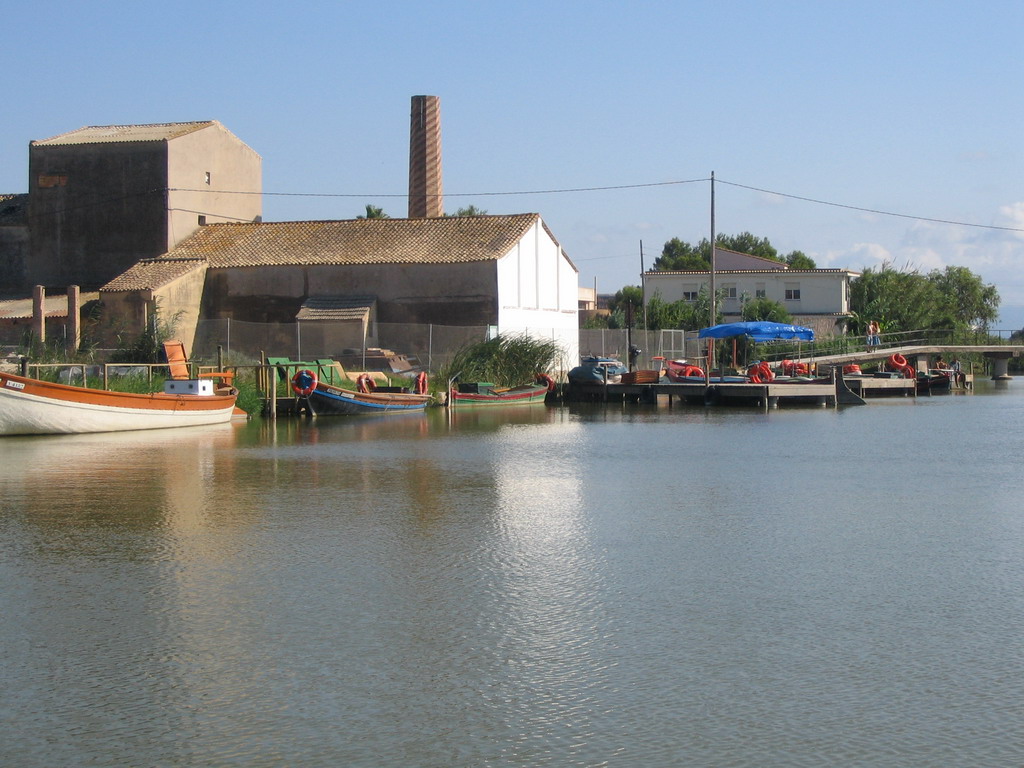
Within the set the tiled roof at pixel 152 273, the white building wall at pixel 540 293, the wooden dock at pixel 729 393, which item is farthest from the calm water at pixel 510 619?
the white building wall at pixel 540 293

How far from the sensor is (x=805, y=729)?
6758 millimetres

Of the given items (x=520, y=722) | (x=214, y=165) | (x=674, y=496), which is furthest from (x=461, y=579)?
(x=214, y=165)

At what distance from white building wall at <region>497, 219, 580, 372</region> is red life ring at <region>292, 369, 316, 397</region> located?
14402 millimetres

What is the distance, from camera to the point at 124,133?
52.2 meters

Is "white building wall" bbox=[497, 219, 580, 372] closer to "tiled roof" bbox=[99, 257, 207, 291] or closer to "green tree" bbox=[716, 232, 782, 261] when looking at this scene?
"tiled roof" bbox=[99, 257, 207, 291]

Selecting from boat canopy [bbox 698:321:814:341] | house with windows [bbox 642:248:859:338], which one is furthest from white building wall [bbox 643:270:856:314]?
boat canopy [bbox 698:321:814:341]

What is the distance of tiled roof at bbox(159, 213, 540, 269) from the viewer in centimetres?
4866

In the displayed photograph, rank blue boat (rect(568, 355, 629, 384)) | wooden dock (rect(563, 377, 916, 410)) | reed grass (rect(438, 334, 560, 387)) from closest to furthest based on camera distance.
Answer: wooden dock (rect(563, 377, 916, 410))
reed grass (rect(438, 334, 560, 387))
blue boat (rect(568, 355, 629, 384))

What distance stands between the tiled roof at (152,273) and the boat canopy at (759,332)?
66.2ft

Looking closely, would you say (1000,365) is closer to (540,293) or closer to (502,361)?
(540,293)

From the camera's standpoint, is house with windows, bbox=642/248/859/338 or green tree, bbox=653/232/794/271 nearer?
house with windows, bbox=642/248/859/338

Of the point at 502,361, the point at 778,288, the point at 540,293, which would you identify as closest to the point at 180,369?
the point at 502,361

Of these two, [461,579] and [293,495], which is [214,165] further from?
[461,579]

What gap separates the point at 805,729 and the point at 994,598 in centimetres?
397
